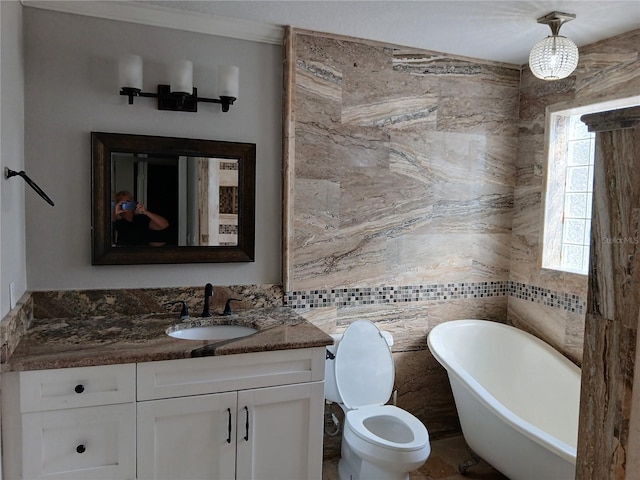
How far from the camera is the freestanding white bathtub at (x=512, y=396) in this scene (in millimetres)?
2229

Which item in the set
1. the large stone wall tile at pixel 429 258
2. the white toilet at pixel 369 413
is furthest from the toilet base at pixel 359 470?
the large stone wall tile at pixel 429 258

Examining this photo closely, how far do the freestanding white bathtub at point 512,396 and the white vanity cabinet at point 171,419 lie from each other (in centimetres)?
90

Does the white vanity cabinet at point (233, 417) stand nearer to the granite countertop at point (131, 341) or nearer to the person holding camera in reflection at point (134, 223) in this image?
the granite countertop at point (131, 341)

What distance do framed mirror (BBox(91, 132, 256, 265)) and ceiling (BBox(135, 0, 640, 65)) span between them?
2.23 feet

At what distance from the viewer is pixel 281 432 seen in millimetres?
2162

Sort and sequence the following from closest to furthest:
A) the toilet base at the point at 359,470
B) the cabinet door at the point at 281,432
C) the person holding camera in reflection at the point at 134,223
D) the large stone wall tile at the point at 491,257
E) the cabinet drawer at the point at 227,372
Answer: the cabinet drawer at the point at 227,372 < the cabinet door at the point at 281,432 < the toilet base at the point at 359,470 < the person holding camera in reflection at the point at 134,223 < the large stone wall tile at the point at 491,257

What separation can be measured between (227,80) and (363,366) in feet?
5.51

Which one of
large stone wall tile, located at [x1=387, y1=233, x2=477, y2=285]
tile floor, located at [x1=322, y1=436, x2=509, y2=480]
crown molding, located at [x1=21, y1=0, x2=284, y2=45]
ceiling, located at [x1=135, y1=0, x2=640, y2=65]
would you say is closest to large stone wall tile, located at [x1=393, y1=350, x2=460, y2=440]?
tile floor, located at [x1=322, y1=436, x2=509, y2=480]

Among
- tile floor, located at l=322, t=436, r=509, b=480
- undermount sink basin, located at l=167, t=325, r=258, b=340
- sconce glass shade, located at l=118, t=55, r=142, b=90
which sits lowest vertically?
tile floor, located at l=322, t=436, r=509, b=480

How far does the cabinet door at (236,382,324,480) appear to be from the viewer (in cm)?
210

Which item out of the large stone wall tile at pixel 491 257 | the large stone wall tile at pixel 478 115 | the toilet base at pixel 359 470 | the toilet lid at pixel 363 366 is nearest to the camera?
the toilet base at pixel 359 470

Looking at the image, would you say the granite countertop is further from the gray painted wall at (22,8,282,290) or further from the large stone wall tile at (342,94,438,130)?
the large stone wall tile at (342,94,438,130)

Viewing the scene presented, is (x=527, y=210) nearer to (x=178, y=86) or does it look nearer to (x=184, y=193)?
(x=184, y=193)

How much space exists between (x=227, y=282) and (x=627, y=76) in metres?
2.42
